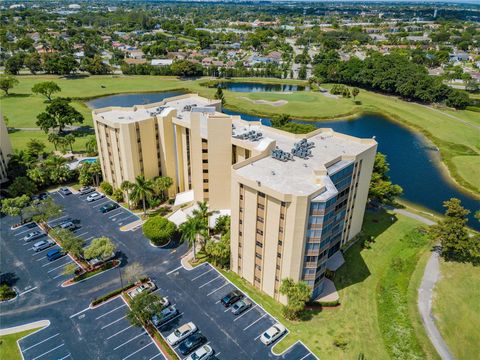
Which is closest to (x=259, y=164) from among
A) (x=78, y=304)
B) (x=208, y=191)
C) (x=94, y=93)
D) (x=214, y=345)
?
(x=208, y=191)

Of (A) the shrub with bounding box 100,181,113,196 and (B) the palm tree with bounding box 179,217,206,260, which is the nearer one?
(B) the palm tree with bounding box 179,217,206,260

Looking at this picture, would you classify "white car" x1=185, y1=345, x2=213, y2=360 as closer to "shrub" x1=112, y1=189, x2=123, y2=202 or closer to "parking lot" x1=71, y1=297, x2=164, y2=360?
"parking lot" x1=71, y1=297, x2=164, y2=360

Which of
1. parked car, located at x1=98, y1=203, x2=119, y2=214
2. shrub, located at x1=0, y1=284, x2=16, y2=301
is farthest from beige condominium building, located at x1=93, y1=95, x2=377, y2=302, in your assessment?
shrub, located at x1=0, y1=284, x2=16, y2=301

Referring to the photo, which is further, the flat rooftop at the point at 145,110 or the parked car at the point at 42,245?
the flat rooftop at the point at 145,110

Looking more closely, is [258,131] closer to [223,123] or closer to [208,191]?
[223,123]

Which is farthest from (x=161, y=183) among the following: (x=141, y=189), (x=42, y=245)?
(x=42, y=245)

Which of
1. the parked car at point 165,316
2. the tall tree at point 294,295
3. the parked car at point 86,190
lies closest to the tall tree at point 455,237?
the tall tree at point 294,295

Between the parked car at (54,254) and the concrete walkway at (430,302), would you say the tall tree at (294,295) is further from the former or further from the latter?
the parked car at (54,254)

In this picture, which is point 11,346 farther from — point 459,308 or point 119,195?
point 459,308
